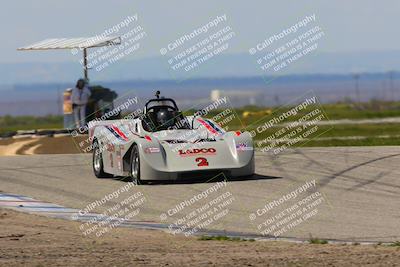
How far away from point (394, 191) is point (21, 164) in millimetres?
8456

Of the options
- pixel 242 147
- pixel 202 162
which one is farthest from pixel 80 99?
pixel 202 162

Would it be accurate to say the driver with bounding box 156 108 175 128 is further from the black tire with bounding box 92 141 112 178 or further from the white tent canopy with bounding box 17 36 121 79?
the white tent canopy with bounding box 17 36 121 79

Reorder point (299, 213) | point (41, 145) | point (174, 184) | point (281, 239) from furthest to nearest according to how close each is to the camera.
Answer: point (41, 145) → point (174, 184) → point (299, 213) → point (281, 239)

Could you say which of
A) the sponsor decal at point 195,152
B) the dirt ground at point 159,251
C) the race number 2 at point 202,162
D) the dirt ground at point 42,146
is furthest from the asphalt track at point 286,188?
the dirt ground at point 42,146

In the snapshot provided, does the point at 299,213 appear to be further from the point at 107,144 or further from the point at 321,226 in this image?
the point at 107,144

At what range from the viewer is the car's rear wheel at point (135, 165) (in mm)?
17406

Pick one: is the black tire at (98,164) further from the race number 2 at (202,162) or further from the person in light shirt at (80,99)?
the person in light shirt at (80,99)

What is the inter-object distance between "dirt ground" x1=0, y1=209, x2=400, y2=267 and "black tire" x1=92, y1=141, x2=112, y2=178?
6.47 metres

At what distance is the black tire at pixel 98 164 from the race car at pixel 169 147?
0.08 m

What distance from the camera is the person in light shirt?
30.9 metres

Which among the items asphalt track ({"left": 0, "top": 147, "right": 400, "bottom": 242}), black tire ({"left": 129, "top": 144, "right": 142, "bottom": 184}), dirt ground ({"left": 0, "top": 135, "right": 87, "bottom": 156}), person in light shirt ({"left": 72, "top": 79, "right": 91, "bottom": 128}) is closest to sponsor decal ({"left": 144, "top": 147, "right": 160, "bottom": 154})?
black tire ({"left": 129, "top": 144, "right": 142, "bottom": 184})

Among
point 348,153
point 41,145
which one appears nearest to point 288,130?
point 41,145

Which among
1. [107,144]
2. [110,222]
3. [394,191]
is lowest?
[394,191]

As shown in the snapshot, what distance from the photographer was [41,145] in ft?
91.5
